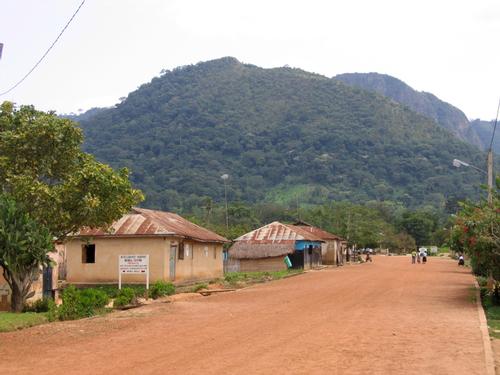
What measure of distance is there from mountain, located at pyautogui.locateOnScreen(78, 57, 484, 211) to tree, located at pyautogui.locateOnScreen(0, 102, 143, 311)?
97.4 meters

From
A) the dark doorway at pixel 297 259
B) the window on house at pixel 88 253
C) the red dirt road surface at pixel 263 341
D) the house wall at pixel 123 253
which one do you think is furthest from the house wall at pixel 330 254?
the red dirt road surface at pixel 263 341

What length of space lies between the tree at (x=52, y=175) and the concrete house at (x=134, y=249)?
9.77 m

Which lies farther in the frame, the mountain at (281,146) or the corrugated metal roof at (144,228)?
the mountain at (281,146)

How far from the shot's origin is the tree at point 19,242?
1778cm

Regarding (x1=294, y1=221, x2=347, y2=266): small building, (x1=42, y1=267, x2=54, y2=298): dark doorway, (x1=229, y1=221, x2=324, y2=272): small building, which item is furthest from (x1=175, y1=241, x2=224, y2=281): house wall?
(x1=294, y1=221, x2=347, y2=266): small building

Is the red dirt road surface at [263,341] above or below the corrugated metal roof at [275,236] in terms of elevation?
below

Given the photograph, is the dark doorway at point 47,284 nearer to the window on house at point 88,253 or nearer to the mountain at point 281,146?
the window on house at point 88,253

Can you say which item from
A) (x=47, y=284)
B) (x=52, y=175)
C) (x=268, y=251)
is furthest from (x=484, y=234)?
(x=268, y=251)

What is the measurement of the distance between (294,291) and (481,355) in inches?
624

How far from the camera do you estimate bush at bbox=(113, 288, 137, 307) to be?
20.5m

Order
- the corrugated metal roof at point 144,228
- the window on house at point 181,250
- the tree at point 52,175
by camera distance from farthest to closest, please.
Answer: the window on house at point 181,250
the corrugated metal roof at point 144,228
the tree at point 52,175

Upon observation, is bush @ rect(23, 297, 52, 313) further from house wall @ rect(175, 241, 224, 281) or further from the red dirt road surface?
house wall @ rect(175, 241, 224, 281)

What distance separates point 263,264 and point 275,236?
2446 mm

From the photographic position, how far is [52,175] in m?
20.1
